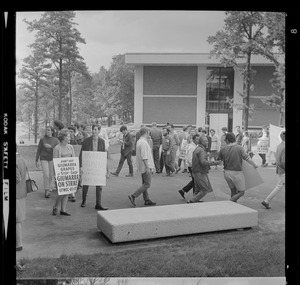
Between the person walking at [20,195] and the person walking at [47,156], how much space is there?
5.7 inches

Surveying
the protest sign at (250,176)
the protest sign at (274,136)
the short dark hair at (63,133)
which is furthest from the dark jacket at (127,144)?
the protest sign at (274,136)

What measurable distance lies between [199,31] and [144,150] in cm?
100

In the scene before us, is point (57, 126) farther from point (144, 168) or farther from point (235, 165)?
point (235, 165)

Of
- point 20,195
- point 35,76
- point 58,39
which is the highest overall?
point 58,39

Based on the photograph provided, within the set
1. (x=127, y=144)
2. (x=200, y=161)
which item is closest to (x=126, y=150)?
(x=127, y=144)

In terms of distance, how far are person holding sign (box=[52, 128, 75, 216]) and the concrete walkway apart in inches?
1.5

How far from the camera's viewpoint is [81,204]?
3.10 meters

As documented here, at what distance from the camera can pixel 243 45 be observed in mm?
3082

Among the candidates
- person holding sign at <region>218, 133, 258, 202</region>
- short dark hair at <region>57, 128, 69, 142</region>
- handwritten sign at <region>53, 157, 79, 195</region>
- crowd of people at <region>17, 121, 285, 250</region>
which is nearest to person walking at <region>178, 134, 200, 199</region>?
crowd of people at <region>17, 121, 285, 250</region>

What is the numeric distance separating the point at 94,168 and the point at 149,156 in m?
0.45

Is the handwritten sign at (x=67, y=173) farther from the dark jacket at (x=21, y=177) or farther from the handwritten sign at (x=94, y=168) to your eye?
the dark jacket at (x=21, y=177)

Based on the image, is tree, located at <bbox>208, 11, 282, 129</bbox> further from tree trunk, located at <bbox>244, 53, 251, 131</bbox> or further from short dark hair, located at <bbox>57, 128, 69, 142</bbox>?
short dark hair, located at <bbox>57, 128, 69, 142</bbox>

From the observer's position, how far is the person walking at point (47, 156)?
3.12 meters
